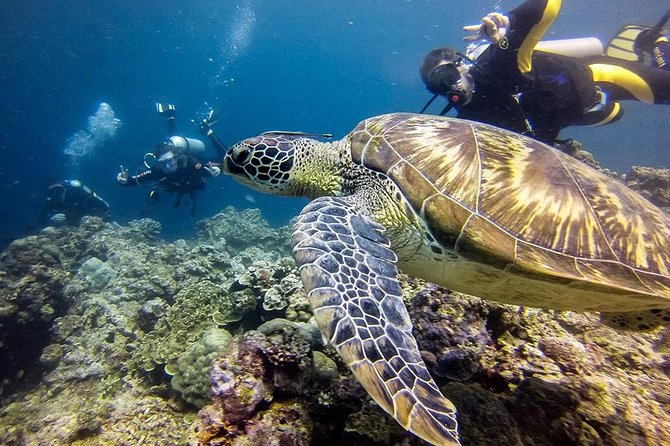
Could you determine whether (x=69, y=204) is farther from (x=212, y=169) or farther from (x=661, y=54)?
(x=661, y=54)

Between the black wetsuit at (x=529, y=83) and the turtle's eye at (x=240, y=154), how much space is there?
2.66 metres

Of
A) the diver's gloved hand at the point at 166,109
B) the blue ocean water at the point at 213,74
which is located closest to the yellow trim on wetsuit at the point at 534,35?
the diver's gloved hand at the point at 166,109

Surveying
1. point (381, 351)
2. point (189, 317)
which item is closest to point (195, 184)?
point (189, 317)

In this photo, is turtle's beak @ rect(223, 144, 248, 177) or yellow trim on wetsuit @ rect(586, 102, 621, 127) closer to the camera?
turtle's beak @ rect(223, 144, 248, 177)

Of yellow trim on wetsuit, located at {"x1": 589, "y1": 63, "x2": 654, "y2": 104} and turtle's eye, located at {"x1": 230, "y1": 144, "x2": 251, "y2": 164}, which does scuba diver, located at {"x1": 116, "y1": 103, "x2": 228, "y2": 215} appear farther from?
yellow trim on wetsuit, located at {"x1": 589, "y1": 63, "x2": 654, "y2": 104}

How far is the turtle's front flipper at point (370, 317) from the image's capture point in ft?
4.23

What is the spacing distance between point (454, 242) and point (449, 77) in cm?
257

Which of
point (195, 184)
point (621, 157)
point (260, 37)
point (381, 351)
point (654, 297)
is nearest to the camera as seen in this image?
point (381, 351)

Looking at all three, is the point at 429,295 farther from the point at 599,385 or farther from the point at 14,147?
the point at 14,147

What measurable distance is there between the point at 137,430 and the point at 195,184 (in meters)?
8.81

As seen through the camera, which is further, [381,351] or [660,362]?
[660,362]

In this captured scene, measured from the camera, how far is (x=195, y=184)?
10734 millimetres

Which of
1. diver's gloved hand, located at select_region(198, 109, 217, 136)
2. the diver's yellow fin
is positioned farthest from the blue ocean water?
the diver's yellow fin

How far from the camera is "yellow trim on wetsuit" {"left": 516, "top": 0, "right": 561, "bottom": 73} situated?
Answer: 3514mm
